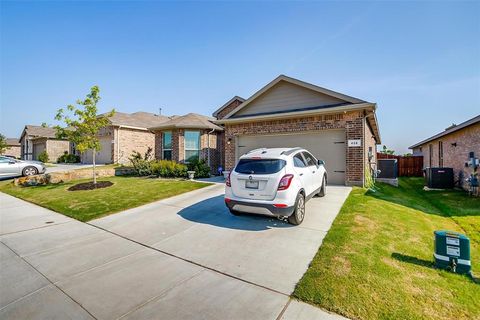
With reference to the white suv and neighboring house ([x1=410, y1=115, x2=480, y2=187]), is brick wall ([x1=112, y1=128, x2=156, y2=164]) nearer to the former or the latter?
the white suv

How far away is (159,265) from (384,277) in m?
3.39

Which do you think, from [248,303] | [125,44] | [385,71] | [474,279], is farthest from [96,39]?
[474,279]

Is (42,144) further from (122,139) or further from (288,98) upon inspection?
(288,98)

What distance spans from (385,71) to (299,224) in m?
9.22

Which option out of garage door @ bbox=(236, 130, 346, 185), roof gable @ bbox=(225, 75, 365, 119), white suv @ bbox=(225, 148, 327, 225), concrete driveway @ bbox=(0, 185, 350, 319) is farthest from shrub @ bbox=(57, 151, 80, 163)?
white suv @ bbox=(225, 148, 327, 225)

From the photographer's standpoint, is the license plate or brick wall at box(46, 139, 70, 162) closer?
the license plate

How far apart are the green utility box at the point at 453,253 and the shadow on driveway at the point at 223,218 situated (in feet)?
8.67

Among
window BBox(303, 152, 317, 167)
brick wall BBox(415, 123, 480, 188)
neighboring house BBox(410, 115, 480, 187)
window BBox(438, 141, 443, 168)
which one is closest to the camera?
window BBox(303, 152, 317, 167)

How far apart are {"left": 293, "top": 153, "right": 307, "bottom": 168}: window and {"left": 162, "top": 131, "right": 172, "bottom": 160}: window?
12.1 m

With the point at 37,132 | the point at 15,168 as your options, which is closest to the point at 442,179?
the point at 15,168

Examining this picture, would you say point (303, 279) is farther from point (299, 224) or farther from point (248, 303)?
point (299, 224)

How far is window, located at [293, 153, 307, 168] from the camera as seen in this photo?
556cm

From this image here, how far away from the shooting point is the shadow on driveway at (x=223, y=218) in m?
5.30

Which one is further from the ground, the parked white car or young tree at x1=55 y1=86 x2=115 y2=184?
young tree at x1=55 y1=86 x2=115 y2=184
